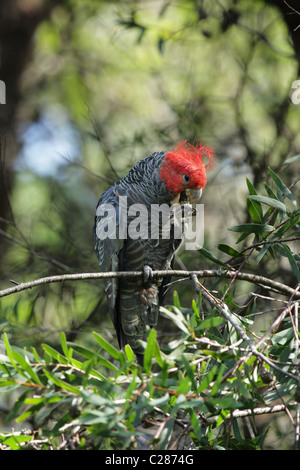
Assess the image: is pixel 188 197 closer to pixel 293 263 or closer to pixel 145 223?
pixel 145 223

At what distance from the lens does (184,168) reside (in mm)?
2234

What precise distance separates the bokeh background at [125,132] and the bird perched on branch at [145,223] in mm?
237

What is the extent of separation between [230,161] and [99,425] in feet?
6.65

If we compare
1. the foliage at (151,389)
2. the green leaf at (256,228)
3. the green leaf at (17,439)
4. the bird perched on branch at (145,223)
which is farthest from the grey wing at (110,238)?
the green leaf at (17,439)

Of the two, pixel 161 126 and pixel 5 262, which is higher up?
pixel 161 126

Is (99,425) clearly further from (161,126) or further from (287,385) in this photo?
(161,126)

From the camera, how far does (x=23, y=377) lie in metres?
1.19

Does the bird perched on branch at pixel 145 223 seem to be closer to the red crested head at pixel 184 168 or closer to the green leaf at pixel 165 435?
the red crested head at pixel 184 168

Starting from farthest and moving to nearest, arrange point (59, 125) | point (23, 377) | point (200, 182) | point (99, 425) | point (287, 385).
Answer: point (59, 125), point (200, 182), point (287, 385), point (23, 377), point (99, 425)

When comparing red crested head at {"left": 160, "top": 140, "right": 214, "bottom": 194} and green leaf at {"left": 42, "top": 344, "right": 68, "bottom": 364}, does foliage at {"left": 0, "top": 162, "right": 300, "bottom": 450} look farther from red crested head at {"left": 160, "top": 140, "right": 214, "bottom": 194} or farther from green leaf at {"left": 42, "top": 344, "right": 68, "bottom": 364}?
red crested head at {"left": 160, "top": 140, "right": 214, "bottom": 194}

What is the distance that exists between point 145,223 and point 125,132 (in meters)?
1.17

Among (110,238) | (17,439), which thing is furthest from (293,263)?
(110,238)

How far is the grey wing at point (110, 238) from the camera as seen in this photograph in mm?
2361
